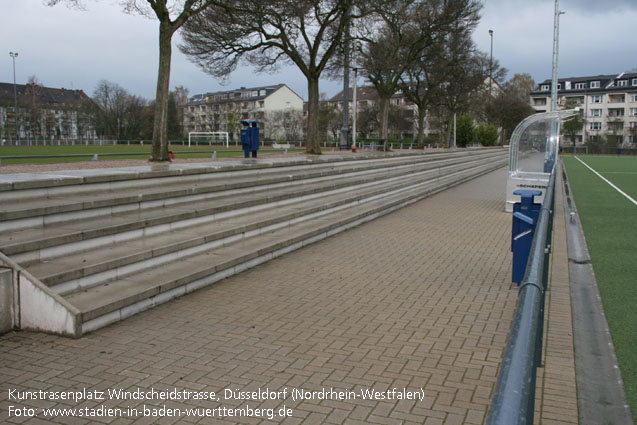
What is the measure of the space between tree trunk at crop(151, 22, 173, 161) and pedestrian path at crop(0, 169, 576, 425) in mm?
7871

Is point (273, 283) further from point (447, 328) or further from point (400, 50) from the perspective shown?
point (400, 50)

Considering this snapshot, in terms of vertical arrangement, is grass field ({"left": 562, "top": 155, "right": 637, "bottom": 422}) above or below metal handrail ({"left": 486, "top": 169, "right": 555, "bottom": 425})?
below

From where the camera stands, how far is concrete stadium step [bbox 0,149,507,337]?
594 cm

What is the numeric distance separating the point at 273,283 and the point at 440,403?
3926mm

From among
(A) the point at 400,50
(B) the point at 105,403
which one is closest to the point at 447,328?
(B) the point at 105,403

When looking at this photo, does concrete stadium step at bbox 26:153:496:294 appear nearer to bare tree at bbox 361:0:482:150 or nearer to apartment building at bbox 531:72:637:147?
bare tree at bbox 361:0:482:150

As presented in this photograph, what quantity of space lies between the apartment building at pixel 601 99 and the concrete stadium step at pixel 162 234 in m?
107

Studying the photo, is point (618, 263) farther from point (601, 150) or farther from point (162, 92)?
point (601, 150)

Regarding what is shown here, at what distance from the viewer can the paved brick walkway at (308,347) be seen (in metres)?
4.10

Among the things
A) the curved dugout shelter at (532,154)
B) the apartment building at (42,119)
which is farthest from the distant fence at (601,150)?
the apartment building at (42,119)

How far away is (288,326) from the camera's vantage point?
5902mm

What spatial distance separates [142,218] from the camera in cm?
799

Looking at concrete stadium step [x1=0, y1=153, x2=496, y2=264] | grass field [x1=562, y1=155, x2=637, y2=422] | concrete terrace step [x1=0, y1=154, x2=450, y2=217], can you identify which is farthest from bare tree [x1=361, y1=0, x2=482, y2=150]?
concrete terrace step [x1=0, y1=154, x2=450, y2=217]

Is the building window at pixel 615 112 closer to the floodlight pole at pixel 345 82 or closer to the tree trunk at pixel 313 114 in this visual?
the floodlight pole at pixel 345 82
